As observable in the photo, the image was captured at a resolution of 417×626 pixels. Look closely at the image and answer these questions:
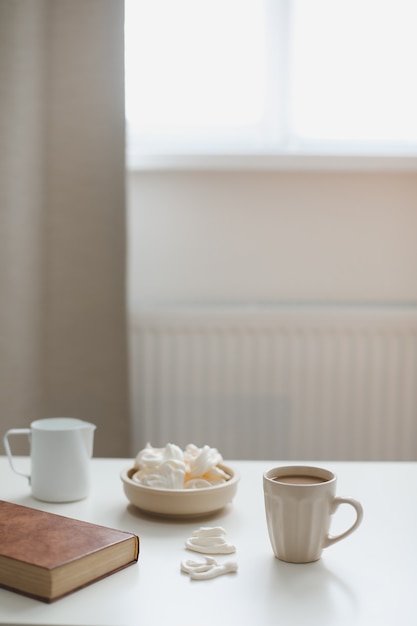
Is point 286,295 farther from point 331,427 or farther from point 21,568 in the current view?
point 21,568

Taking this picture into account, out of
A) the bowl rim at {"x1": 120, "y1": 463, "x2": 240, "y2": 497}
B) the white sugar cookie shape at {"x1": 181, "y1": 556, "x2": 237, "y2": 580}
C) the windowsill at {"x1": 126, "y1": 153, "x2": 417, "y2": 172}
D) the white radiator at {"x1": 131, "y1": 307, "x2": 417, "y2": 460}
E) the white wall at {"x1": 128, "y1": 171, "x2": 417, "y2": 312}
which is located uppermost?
the windowsill at {"x1": 126, "y1": 153, "x2": 417, "y2": 172}

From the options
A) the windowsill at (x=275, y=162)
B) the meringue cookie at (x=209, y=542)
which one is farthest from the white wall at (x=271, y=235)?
the meringue cookie at (x=209, y=542)

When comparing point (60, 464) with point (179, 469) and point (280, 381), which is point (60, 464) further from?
point (280, 381)

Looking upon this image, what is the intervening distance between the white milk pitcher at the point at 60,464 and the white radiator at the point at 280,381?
118cm

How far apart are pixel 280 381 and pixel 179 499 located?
1.31 m

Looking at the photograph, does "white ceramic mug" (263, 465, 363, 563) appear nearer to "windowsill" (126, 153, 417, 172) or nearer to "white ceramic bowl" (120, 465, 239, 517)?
"white ceramic bowl" (120, 465, 239, 517)

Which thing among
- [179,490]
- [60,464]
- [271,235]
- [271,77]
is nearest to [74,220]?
[271,235]

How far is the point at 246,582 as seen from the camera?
2.25ft

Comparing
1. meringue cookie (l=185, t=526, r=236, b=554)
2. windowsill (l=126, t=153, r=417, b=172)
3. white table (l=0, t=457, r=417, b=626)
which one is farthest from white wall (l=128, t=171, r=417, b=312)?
meringue cookie (l=185, t=526, r=236, b=554)

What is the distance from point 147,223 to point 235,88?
453 millimetres

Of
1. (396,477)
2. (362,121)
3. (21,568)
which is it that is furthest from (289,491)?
(362,121)

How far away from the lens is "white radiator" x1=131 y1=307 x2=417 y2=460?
6.87 feet

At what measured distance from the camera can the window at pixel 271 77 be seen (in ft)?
7.10

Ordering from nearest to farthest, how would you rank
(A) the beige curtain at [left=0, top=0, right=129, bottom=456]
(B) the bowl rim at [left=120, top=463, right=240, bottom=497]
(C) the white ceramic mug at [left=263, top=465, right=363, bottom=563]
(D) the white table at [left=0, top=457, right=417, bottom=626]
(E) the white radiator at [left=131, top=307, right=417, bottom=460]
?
(D) the white table at [left=0, top=457, right=417, bottom=626] < (C) the white ceramic mug at [left=263, top=465, right=363, bottom=563] < (B) the bowl rim at [left=120, top=463, right=240, bottom=497] < (A) the beige curtain at [left=0, top=0, right=129, bottom=456] < (E) the white radiator at [left=131, top=307, right=417, bottom=460]
